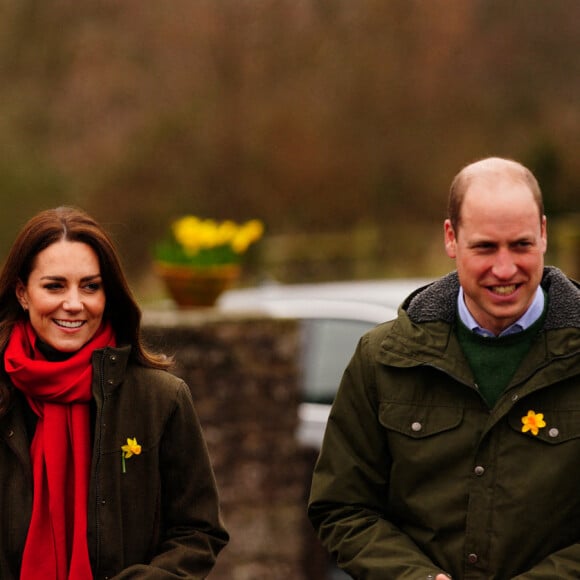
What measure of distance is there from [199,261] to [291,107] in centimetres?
1151

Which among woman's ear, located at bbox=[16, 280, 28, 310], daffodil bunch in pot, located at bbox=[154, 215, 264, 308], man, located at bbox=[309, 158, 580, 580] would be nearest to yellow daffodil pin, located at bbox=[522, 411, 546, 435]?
man, located at bbox=[309, 158, 580, 580]

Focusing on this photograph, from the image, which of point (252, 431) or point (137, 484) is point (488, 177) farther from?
point (252, 431)

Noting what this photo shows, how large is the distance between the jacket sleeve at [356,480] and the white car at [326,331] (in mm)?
4588

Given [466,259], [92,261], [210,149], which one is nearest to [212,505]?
[92,261]

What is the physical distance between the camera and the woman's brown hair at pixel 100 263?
11.8 ft

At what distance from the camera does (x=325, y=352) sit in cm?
841

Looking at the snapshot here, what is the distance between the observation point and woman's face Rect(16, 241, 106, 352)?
11.7 feet

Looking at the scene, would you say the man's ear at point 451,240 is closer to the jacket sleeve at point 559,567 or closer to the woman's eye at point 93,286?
the jacket sleeve at point 559,567

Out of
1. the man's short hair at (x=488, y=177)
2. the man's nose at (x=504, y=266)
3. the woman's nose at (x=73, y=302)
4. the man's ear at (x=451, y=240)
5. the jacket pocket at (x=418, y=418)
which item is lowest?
the jacket pocket at (x=418, y=418)

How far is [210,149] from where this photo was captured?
19.2 meters

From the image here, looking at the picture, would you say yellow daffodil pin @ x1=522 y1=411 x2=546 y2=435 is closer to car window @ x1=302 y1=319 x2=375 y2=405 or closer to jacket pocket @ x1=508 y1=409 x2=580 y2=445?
jacket pocket @ x1=508 y1=409 x2=580 y2=445

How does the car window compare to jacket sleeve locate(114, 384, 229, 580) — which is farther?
the car window

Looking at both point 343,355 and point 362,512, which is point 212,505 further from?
point 343,355

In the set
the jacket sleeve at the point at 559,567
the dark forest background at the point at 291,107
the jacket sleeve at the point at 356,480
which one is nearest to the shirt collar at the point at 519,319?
the jacket sleeve at the point at 356,480
